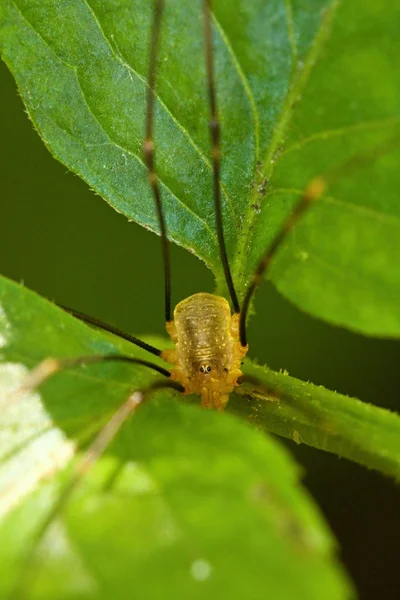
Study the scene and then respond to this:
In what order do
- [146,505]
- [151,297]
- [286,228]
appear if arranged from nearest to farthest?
[146,505], [286,228], [151,297]

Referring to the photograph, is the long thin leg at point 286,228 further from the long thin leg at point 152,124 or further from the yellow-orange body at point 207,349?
the long thin leg at point 152,124

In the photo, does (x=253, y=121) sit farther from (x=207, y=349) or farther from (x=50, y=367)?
(x=50, y=367)

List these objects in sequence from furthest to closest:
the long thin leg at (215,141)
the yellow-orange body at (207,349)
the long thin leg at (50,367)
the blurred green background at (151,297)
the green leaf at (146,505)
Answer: the blurred green background at (151,297), the yellow-orange body at (207,349), the long thin leg at (215,141), the long thin leg at (50,367), the green leaf at (146,505)

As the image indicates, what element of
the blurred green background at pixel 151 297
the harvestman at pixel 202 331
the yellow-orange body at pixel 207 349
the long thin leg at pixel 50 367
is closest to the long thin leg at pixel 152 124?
the harvestman at pixel 202 331

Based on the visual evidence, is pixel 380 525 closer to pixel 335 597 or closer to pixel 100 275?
pixel 100 275

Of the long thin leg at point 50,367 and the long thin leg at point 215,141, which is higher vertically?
the long thin leg at point 215,141

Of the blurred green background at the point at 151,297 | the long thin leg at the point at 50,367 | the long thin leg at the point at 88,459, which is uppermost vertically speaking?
the long thin leg at the point at 50,367

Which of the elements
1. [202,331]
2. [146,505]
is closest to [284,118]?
[202,331]
